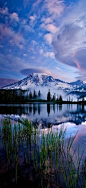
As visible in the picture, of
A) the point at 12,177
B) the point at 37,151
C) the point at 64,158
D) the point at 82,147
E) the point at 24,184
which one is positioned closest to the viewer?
the point at 24,184

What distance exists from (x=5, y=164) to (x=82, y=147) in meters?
6.95

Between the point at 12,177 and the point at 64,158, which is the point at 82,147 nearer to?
the point at 64,158

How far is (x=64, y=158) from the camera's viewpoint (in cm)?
808

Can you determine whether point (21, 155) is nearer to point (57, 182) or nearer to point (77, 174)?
point (57, 182)

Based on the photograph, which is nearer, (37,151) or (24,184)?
(24,184)

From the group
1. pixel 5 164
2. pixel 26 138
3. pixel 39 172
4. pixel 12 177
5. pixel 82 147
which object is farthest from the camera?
pixel 26 138

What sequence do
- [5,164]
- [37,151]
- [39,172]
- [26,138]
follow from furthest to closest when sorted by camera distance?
[26,138] < [37,151] < [5,164] < [39,172]

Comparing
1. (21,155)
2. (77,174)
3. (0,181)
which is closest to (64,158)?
(77,174)

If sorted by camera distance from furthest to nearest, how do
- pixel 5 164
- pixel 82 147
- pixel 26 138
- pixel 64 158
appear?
pixel 26 138
pixel 82 147
pixel 64 158
pixel 5 164

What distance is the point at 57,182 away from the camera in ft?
18.7

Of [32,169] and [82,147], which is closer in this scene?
[32,169]

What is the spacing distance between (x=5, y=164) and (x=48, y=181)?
312 centimetres

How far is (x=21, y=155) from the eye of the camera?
8.45 metres

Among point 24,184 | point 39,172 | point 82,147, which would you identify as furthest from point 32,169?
point 82,147
